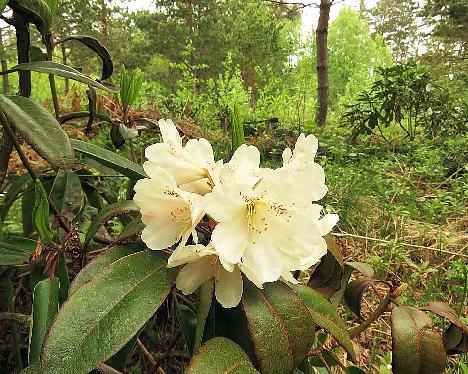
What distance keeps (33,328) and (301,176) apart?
0.33 m

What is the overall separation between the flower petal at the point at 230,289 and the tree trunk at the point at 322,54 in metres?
5.00

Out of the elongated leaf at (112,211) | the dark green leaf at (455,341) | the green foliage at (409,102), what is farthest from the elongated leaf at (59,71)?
the green foliage at (409,102)

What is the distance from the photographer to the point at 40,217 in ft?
1.66

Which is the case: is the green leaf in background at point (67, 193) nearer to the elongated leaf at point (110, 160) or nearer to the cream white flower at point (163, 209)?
the elongated leaf at point (110, 160)

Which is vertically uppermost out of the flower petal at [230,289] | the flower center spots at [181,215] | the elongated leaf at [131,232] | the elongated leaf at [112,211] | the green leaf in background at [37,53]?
the green leaf in background at [37,53]

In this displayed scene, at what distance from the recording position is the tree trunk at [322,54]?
5.20 metres

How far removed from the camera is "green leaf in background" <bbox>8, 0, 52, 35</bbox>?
0.62 meters

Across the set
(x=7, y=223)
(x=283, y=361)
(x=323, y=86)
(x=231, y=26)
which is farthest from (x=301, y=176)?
(x=231, y=26)

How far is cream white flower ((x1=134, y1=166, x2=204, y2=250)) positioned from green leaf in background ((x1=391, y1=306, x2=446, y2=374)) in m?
0.34

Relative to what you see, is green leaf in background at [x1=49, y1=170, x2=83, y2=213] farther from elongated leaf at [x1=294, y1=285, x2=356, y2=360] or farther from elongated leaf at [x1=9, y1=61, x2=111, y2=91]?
elongated leaf at [x1=294, y1=285, x2=356, y2=360]

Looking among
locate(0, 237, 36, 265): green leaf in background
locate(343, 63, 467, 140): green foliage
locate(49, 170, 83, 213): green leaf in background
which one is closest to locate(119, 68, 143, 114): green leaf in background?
locate(49, 170, 83, 213): green leaf in background

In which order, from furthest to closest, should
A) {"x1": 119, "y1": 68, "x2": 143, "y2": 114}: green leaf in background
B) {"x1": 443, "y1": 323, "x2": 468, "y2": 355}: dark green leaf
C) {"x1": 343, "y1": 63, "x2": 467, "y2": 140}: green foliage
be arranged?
{"x1": 343, "y1": 63, "x2": 467, "y2": 140}: green foliage → {"x1": 119, "y1": 68, "x2": 143, "y2": 114}: green leaf in background → {"x1": 443, "y1": 323, "x2": 468, "y2": 355}: dark green leaf

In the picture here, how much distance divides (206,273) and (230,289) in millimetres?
33

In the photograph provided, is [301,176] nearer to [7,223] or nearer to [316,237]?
[316,237]
